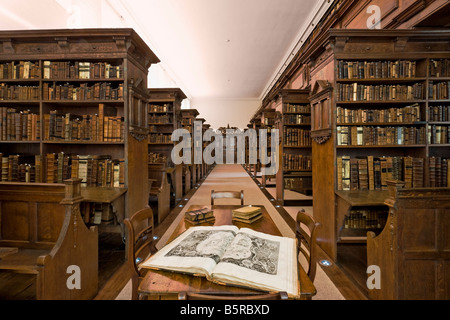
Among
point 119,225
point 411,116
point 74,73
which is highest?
point 74,73

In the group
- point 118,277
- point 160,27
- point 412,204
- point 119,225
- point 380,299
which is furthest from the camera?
point 160,27

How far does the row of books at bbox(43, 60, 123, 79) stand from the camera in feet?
9.52

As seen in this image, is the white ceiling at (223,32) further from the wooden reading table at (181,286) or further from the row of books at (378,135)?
the wooden reading table at (181,286)

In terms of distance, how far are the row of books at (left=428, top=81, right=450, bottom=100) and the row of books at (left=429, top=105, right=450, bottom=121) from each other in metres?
0.12

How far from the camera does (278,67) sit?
9.62 meters

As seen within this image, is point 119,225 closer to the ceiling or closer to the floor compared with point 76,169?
closer to the floor

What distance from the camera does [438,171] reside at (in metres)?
2.81

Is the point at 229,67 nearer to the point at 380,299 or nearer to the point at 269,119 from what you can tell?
the point at 269,119

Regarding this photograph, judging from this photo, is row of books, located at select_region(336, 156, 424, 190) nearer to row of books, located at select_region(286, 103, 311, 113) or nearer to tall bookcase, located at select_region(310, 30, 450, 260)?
tall bookcase, located at select_region(310, 30, 450, 260)

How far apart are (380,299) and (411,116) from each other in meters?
2.20

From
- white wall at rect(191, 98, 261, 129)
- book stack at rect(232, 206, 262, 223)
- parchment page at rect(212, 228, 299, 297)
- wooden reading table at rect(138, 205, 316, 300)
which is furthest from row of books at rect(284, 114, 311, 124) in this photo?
white wall at rect(191, 98, 261, 129)

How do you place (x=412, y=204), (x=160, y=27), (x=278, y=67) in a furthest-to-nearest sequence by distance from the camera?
(x=278, y=67), (x=160, y=27), (x=412, y=204)

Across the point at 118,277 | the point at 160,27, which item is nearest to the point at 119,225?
the point at 118,277

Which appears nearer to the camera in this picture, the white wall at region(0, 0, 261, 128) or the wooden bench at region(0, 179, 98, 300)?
the wooden bench at region(0, 179, 98, 300)
